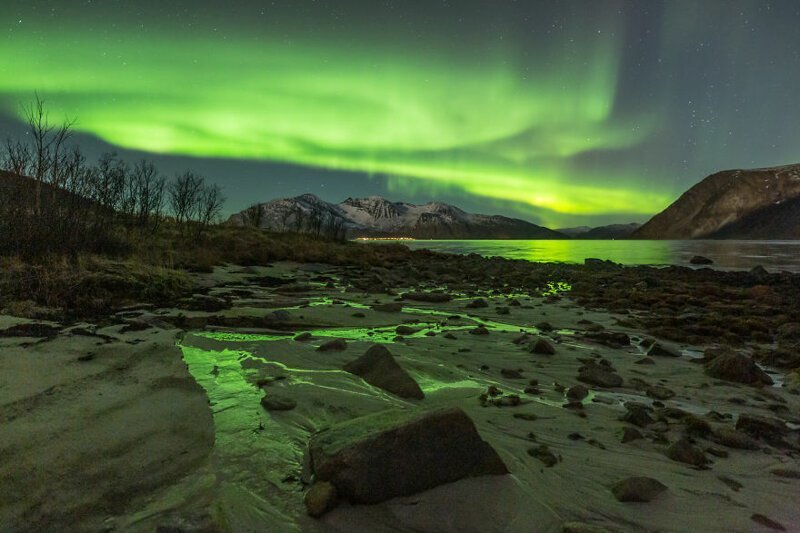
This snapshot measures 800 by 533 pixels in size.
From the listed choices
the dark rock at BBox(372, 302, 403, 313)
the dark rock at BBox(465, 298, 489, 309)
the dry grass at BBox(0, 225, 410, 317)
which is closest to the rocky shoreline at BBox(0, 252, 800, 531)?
the dry grass at BBox(0, 225, 410, 317)

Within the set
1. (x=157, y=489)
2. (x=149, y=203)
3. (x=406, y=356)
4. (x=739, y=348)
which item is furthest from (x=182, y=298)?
(x=149, y=203)

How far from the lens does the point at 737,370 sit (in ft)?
23.5

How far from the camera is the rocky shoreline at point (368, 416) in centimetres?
301

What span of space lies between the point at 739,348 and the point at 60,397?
1318 cm

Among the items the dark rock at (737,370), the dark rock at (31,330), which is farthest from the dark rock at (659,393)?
the dark rock at (31,330)

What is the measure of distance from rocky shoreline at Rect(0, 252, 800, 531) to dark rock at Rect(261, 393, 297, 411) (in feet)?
0.07

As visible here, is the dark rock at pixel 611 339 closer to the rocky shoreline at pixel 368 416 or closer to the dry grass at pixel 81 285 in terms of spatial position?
the rocky shoreline at pixel 368 416

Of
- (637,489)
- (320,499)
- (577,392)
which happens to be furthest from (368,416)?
(577,392)

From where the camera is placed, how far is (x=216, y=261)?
21562mm

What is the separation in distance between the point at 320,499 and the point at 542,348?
635cm

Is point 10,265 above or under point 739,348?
above

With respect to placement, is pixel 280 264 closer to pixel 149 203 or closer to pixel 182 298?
pixel 149 203

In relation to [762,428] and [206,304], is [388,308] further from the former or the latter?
[762,428]

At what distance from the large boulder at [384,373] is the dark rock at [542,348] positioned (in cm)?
356
